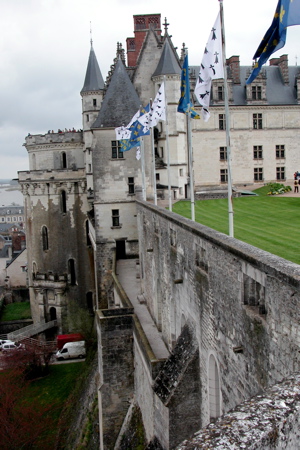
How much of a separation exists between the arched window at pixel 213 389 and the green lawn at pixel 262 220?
277cm

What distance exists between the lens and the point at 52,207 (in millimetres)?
38781

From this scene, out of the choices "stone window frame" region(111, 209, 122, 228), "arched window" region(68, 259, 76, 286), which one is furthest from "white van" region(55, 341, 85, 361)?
"stone window frame" region(111, 209, 122, 228)

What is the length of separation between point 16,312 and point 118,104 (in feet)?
93.7

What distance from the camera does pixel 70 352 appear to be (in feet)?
109

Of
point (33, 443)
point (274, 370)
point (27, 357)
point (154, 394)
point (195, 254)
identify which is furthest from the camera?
point (27, 357)

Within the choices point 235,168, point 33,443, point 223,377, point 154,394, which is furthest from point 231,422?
point 235,168

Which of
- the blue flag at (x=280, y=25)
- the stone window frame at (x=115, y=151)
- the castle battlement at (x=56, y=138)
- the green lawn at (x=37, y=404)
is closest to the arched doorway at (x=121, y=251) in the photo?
the stone window frame at (x=115, y=151)

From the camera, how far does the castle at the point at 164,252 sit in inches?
286

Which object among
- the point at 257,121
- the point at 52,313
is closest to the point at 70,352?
the point at 52,313

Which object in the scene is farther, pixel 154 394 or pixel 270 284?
pixel 154 394

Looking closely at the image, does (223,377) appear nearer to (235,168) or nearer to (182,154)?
(182,154)

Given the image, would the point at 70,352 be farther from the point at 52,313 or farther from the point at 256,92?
the point at 256,92

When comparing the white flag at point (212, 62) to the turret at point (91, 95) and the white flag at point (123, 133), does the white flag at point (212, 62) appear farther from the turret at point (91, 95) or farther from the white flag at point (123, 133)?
the turret at point (91, 95)

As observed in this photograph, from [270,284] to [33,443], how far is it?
776 inches
